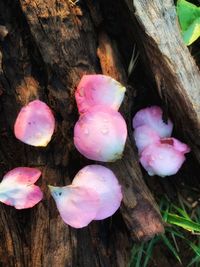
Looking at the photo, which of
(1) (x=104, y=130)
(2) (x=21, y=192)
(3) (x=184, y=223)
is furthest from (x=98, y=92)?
(3) (x=184, y=223)

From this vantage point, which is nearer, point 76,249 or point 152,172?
point 76,249

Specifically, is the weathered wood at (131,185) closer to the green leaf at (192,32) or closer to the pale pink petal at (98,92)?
the pale pink petal at (98,92)

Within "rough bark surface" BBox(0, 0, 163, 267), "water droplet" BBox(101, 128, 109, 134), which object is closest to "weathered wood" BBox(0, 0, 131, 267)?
"rough bark surface" BBox(0, 0, 163, 267)

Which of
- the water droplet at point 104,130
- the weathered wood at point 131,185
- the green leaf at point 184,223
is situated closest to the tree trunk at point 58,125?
the weathered wood at point 131,185

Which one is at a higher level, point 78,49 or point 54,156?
point 78,49

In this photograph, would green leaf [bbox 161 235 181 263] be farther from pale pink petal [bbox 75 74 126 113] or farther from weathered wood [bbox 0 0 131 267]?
pale pink petal [bbox 75 74 126 113]

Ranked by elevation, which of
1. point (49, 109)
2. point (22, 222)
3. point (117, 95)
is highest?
point (117, 95)

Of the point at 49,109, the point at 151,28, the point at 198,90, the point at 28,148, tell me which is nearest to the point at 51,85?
the point at 49,109

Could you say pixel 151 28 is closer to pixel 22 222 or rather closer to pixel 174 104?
pixel 174 104
